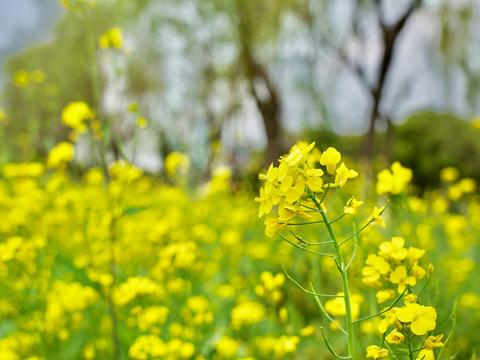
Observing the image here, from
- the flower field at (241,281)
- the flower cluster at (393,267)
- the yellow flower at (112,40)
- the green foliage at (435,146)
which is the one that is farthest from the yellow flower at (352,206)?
the green foliage at (435,146)

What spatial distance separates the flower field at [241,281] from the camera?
73cm

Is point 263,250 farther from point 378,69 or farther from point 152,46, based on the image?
point 152,46

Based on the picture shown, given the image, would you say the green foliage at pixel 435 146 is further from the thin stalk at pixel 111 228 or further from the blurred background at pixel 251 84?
the thin stalk at pixel 111 228

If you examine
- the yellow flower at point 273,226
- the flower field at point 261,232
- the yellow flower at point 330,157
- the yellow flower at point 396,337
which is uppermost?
the yellow flower at point 330,157

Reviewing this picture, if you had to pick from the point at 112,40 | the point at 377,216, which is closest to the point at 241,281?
the point at 112,40

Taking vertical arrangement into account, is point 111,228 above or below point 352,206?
below

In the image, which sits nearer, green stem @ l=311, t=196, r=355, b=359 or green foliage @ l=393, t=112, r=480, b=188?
green stem @ l=311, t=196, r=355, b=359

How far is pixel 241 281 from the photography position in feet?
9.07

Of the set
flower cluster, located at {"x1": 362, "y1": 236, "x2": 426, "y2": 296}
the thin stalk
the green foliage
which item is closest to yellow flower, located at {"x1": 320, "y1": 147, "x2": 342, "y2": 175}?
flower cluster, located at {"x1": 362, "y1": 236, "x2": 426, "y2": 296}

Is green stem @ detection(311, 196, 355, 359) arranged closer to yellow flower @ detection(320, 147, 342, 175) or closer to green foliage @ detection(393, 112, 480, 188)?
yellow flower @ detection(320, 147, 342, 175)

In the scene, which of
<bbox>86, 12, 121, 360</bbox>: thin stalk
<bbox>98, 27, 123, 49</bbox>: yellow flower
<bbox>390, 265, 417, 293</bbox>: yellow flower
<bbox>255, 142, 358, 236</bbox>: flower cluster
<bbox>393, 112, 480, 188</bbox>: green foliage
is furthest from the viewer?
<bbox>393, 112, 480, 188</bbox>: green foliage

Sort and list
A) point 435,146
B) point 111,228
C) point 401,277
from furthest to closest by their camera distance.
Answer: point 435,146 → point 111,228 → point 401,277

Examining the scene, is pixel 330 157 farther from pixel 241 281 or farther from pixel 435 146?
pixel 435 146

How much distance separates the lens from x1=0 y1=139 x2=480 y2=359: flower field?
73 cm
